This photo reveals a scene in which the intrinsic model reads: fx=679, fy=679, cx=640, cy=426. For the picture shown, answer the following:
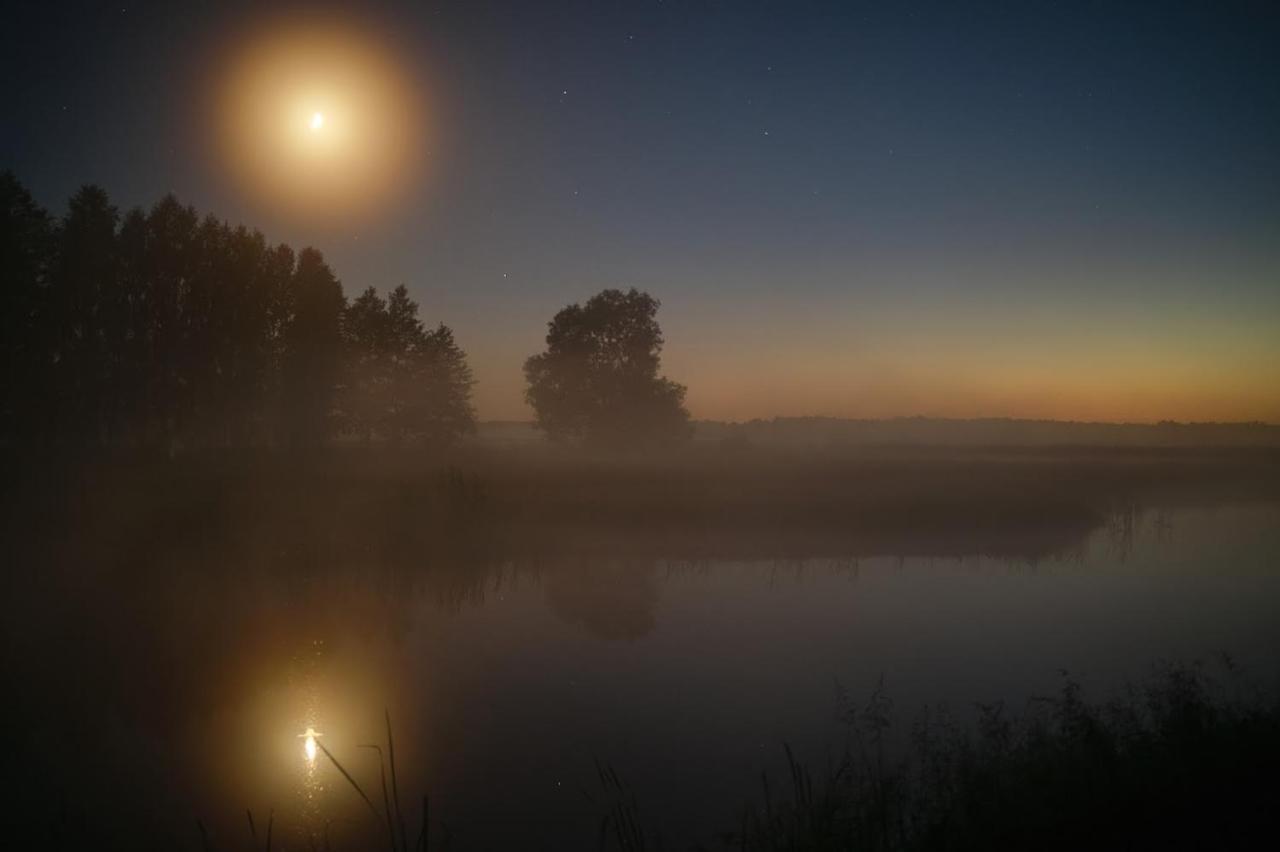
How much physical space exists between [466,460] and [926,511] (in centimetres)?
2842

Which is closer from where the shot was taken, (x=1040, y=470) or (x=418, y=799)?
(x=418, y=799)

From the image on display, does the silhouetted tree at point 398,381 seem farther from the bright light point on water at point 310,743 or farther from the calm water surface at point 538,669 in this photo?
the bright light point on water at point 310,743

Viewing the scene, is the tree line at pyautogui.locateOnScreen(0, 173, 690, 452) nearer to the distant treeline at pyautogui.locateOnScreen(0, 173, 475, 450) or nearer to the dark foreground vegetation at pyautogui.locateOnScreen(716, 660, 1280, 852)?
the distant treeline at pyautogui.locateOnScreen(0, 173, 475, 450)

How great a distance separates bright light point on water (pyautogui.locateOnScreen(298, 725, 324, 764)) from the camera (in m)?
9.73

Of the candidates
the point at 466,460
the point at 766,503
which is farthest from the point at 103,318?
the point at 766,503

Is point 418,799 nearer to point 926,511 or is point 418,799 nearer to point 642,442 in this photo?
point 926,511

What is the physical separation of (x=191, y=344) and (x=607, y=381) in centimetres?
2794

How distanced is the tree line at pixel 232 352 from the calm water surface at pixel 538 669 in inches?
797

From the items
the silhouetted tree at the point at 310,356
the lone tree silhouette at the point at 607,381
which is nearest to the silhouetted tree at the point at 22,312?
the silhouetted tree at the point at 310,356

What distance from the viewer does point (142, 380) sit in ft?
121

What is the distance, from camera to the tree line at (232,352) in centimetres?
3192

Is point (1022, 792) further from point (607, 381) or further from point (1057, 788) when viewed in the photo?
point (607, 381)

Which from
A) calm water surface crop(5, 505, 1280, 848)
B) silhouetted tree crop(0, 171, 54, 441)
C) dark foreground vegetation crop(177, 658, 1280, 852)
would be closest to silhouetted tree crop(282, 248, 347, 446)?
silhouetted tree crop(0, 171, 54, 441)

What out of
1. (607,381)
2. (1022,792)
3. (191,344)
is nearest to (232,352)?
(191,344)
